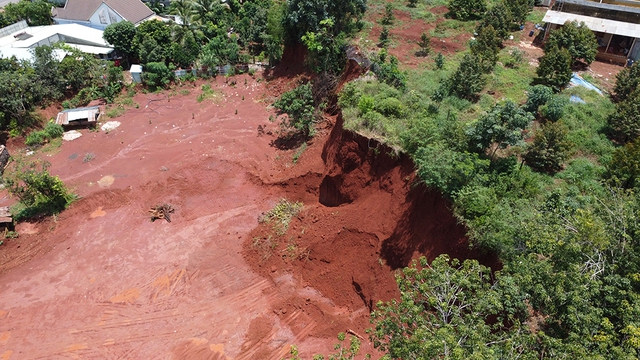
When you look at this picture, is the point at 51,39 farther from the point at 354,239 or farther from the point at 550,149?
the point at 550,149

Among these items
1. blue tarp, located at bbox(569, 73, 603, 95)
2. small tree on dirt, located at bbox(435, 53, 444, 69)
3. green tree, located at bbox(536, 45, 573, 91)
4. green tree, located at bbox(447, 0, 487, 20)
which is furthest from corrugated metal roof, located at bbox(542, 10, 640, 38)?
small tree on dirt, located at bbox(435, 53, 444, 69)

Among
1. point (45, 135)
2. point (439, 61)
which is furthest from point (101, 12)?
point (439, 61)

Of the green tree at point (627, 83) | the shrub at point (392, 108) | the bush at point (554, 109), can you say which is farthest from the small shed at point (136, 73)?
the green tree at point (627, 83)

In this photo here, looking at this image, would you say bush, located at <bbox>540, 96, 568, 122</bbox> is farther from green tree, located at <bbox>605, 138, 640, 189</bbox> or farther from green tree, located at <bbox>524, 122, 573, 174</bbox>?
green tree, located at <bbox>605, 138, 640, 189</bbox>

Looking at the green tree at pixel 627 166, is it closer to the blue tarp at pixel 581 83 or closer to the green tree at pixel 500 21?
the blue tarp at pixel 581 83

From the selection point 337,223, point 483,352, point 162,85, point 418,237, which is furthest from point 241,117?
point 483,352
